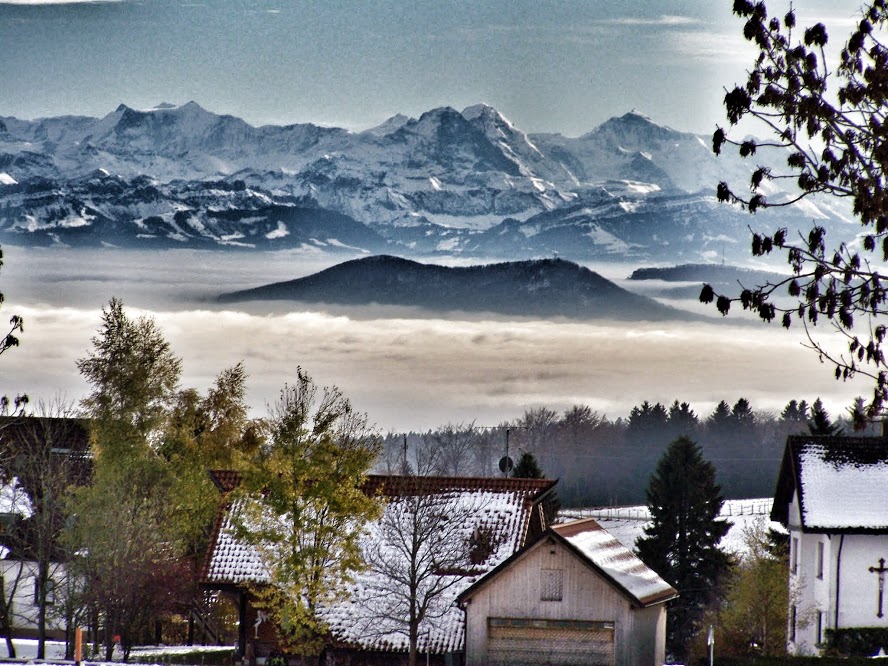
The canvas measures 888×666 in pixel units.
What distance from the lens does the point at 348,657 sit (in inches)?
1816

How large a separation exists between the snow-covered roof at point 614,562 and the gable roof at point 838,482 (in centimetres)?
677

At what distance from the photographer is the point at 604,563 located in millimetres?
45969

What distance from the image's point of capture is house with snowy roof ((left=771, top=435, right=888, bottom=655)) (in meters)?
49.9

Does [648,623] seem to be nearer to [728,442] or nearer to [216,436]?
[216,436]

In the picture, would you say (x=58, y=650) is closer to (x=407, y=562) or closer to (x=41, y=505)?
(x=41, y=505)

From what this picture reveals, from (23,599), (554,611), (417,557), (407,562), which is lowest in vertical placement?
(23,599)

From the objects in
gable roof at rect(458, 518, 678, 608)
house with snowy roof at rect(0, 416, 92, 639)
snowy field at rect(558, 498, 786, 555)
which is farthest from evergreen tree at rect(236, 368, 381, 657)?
snowy field at rect(558, 498, 786, 555)

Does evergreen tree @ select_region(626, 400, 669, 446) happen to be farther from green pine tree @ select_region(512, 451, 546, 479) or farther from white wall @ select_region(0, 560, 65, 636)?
white wall @ select_region(0, 560, 65, 636)

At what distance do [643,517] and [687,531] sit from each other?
51.0 meters

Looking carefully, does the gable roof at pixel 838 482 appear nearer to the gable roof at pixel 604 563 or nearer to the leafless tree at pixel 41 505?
the gable roof at pixel 604 563

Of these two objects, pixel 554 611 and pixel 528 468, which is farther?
pixel 528 468

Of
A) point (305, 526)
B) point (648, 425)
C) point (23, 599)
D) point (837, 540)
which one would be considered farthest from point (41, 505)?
point (648, 425)

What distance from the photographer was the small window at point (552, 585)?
4541 centimetres

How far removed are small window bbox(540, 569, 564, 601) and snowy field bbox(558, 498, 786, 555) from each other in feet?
194
